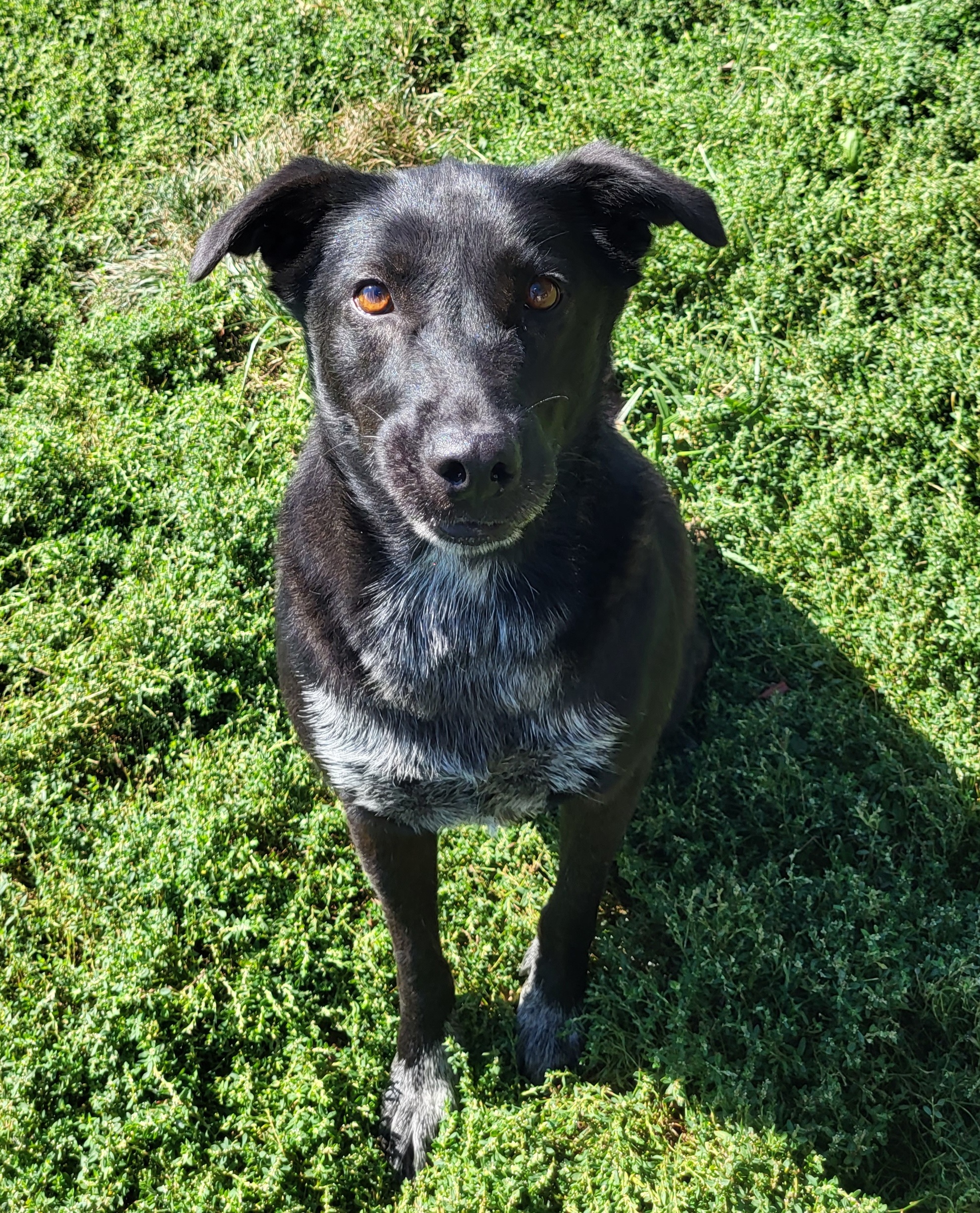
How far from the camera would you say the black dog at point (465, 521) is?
2521 mm

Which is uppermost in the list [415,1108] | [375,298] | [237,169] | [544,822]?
[375,298]

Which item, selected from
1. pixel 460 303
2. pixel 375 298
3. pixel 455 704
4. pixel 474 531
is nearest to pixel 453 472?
pixel 474 531

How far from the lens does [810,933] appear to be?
11.0ft

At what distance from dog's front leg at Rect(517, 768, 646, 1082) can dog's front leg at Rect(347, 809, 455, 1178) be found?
27 centimetres

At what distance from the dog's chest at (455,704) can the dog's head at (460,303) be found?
10.4 inches

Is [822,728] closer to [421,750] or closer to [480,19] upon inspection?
[421,750]

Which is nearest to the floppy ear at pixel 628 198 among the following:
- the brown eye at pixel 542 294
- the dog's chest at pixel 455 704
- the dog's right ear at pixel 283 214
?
the brown eye at pixel 542 294

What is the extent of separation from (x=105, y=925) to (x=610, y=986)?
64.6 inches

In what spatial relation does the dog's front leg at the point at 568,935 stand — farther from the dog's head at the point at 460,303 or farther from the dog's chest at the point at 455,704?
the dog's head at the point at 460,303

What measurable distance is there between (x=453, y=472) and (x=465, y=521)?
0.50 feet

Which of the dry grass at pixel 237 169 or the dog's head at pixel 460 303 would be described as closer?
the dog's head at pixel 460 303

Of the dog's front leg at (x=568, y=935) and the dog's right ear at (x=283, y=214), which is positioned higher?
the dog's right ear at (x=283, y=214)

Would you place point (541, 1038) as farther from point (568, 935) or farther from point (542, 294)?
point (542, 294)

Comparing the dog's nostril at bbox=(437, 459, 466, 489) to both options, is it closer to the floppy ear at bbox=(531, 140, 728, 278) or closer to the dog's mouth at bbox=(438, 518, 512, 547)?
the dog's mouth at bbox=(438, 518, 512, 547)
